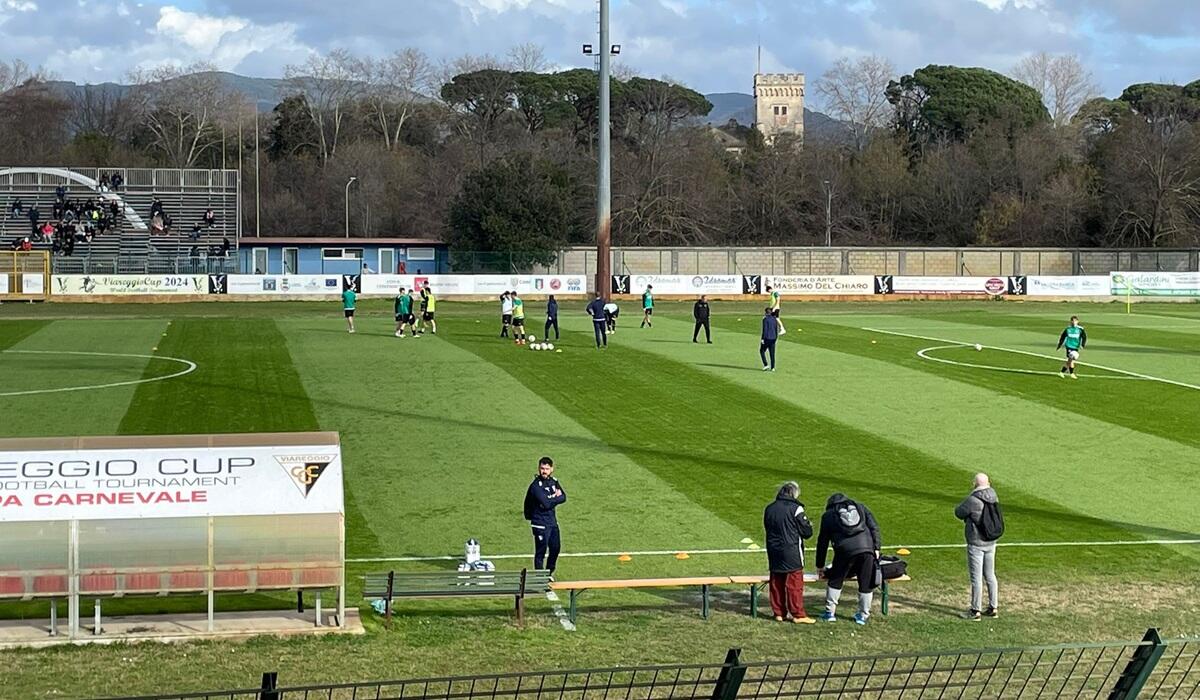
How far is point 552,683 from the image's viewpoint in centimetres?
1256

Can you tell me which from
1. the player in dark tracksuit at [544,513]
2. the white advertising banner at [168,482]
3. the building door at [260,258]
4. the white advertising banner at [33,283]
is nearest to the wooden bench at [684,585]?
the player in dark tracksuit at [544,513]

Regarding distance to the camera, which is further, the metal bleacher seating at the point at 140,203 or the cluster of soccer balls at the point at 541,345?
the metal bleacher seating at the point at 140,203

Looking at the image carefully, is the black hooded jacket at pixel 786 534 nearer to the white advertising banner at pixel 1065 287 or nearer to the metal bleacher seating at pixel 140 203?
the white advertising banner at pixel 1065 287

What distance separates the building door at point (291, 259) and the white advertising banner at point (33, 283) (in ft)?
65.3

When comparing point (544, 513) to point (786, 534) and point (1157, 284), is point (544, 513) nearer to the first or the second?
point (786, 534)

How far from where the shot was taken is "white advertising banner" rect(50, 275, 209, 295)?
68.4m

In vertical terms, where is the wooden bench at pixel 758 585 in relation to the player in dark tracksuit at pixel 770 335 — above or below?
Result: below

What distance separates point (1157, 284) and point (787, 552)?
70592 mm

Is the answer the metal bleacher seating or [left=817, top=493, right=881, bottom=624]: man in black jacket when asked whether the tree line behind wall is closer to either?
the metal bleacher seating

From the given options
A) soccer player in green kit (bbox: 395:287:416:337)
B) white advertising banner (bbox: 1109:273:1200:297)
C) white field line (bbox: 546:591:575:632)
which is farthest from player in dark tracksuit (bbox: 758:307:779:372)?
white advertising banner (bbox: 1109:273:1200:297)

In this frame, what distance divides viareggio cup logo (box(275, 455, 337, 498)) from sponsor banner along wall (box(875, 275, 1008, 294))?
6511 cm

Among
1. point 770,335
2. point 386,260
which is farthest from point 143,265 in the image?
point 770,335

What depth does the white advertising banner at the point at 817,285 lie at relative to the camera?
75812mm

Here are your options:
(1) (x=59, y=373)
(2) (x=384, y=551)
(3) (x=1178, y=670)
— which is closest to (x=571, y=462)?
(2) (x=384, y=551)
